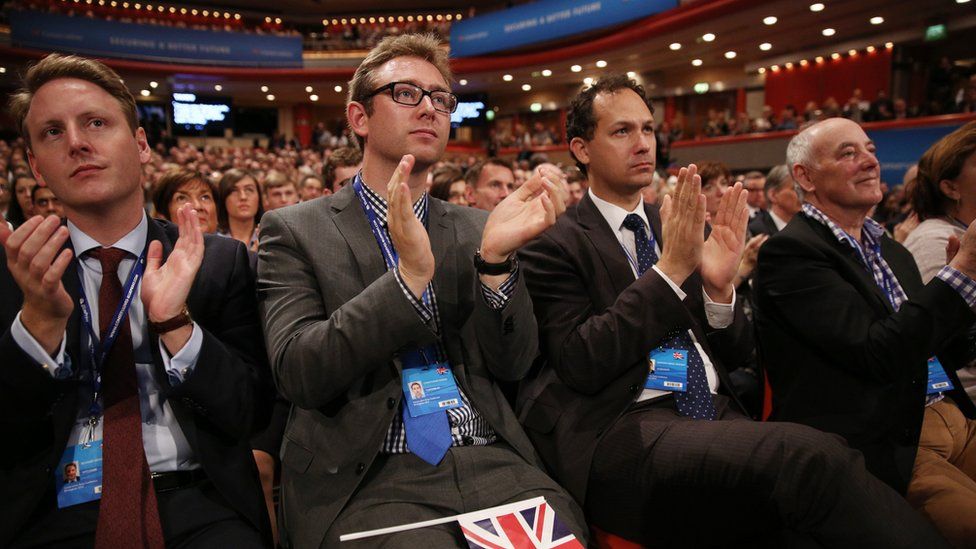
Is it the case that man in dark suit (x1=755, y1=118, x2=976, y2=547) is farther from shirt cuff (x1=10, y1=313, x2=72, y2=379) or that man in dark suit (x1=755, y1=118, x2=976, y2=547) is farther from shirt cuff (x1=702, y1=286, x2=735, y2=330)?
shirt cuff (x1=10, y1=313, x2=72, y2=379)

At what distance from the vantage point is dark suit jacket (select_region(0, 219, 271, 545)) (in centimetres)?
130

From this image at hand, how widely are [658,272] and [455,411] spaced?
638mm

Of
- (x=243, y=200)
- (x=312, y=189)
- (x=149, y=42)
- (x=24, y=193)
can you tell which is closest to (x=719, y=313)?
(x=243, y=200)

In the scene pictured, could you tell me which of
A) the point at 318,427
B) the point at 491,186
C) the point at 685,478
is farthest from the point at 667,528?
the point at 491,186

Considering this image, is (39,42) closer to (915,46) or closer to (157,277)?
(157,277)

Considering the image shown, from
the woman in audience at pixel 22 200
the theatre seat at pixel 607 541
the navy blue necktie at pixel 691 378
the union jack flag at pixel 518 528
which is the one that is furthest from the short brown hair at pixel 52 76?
the woman in audience at pixel 22 200

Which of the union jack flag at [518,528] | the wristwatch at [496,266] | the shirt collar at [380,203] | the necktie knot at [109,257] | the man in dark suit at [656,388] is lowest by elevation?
the union jack flag at [518,528]

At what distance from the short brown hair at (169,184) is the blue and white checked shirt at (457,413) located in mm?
2252

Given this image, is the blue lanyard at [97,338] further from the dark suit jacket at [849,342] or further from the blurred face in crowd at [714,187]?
the blurred face in crowd at [714,187]

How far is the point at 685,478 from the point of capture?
1491 mm

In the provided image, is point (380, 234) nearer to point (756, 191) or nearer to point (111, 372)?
point (111, 372)

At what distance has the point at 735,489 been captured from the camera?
1.42m

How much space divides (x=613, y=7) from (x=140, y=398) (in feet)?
51.9

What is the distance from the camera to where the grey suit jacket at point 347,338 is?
1384 mm
